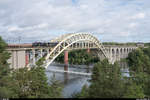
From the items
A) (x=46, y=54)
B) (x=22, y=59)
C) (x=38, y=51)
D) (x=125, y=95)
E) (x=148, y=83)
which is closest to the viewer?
(x=125, y=95)

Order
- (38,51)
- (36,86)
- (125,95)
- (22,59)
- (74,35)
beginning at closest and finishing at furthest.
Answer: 1. (125,95)
2. (36,86)
3. (22,59)
4. (38,51)
5. (74,35)

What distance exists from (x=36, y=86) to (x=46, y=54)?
12.6 metres

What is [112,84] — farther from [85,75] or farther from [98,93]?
[85,75]

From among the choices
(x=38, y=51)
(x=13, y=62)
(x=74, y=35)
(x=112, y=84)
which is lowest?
(x=112, y=84)

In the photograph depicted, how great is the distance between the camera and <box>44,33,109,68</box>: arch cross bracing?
22.7 meters

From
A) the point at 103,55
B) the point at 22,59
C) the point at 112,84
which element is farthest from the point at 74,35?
the point at 112,84

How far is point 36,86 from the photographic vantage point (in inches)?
447

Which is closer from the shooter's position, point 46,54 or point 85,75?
point 46,54

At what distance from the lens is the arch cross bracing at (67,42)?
74.6 ft

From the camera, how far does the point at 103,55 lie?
141ft

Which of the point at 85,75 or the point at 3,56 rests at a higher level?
the point at 3,56

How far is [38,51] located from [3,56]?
9.98 m

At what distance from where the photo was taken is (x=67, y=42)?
26656 millimetres

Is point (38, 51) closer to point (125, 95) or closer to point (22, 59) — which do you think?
point (22, 59)
